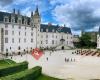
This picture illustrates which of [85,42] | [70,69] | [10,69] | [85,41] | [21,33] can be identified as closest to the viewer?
[10,69]

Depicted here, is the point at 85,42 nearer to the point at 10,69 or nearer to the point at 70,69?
the point at 70,69

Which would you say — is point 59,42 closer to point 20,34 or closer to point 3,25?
point 20,34

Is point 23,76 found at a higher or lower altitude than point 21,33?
lower

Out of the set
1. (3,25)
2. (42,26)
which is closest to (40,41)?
(42,26)

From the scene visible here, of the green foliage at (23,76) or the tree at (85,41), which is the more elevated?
the tree at (85,41)

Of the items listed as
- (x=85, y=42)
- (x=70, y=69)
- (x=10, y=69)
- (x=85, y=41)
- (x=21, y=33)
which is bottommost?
(x=70, y=69)

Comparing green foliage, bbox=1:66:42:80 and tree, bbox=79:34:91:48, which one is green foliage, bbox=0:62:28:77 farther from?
tree, bbox=79:34:91:48

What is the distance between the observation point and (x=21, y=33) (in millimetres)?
97625

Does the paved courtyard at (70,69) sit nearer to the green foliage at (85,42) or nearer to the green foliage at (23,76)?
the green foliage at (23,76)

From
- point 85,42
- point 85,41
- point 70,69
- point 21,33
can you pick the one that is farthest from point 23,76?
point 85,42

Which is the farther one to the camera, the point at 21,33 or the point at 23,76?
the point at 21,33

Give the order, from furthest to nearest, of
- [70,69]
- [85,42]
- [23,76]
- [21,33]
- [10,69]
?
[85,42]
[21,33]
[70,69]
[10,69]
[23,76]

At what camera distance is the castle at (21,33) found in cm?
8825

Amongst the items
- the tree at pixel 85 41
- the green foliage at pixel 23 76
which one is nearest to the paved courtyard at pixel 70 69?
the green foliage at pixel 23 76
